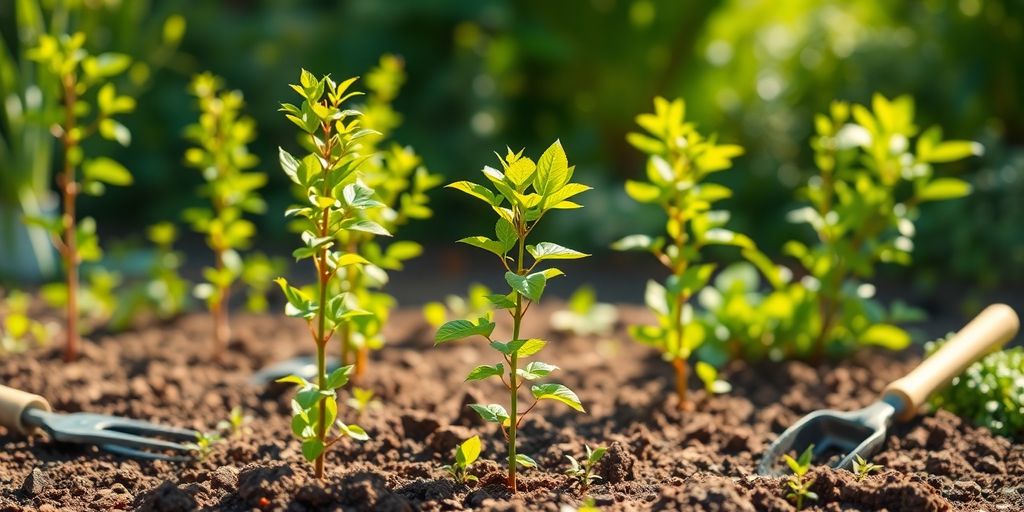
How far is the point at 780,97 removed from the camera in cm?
561

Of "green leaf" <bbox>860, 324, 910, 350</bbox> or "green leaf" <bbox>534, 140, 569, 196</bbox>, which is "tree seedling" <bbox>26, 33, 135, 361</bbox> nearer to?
"green leaf" <bbox>534, 140, 569, 196</bbox>

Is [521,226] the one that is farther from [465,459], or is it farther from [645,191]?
[645,191]

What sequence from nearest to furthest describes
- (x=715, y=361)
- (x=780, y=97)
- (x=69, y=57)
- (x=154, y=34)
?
(x=69, y=57), (x=715, y=361), (x=154, y=34), (x=780, y=97)

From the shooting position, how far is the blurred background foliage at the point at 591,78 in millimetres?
5164

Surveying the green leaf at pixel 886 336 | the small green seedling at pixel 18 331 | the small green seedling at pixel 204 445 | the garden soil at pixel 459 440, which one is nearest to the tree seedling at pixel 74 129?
the small green seedling at pixel 18 331

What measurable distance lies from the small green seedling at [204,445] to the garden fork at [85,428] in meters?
0.02

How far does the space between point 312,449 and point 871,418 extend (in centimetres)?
128

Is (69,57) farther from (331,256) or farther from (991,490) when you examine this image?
(991,490)

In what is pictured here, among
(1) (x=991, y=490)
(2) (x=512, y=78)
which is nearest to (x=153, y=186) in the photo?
(2) (x=512, y=78)

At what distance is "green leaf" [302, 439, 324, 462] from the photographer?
2014 millimetres

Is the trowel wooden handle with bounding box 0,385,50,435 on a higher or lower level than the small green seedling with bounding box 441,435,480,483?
higher

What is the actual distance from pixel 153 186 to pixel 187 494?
162 inches

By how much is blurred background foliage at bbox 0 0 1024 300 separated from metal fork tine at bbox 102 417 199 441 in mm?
2669

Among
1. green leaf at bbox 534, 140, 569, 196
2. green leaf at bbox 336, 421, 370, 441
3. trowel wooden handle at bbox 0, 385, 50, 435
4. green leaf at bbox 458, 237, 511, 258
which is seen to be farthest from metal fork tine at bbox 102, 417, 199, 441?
green leaf at bbox 534, 140, 569, 196
